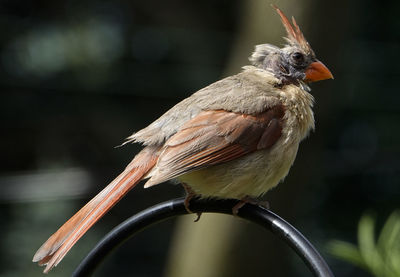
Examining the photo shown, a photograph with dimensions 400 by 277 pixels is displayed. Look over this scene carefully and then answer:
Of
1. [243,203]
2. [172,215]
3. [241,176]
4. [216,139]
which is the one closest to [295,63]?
[216,139]

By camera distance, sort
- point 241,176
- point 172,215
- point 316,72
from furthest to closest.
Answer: point 316,72 < point 241,176 < point 172,215

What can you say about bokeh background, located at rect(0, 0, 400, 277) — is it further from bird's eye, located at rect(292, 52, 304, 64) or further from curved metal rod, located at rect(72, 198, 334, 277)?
curved metal rod, located at rect(72, 198, 334, 277)

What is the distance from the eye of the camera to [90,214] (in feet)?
7.84

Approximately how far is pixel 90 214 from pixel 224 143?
68 cm

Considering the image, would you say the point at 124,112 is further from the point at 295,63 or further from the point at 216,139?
the point at 216,139

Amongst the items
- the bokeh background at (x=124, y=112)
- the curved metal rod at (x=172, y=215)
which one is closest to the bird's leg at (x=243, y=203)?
the curved metal rod at (x=172, y=215)

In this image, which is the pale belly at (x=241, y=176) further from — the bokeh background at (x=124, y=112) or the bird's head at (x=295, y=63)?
the bokeh background at (x=124, y=112)

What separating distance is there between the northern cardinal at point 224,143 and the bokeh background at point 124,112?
2.33m

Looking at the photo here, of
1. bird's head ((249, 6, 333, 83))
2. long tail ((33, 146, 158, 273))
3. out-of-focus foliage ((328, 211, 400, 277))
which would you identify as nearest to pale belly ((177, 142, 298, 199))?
long tail ((33, 146, 158, 273))

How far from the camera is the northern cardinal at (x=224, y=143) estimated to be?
8.67 ft

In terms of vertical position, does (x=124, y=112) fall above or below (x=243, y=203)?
below

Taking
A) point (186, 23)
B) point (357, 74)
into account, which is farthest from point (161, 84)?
point (357, 74)

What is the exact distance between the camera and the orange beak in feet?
11.0

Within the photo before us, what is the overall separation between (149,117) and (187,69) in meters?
0.53
